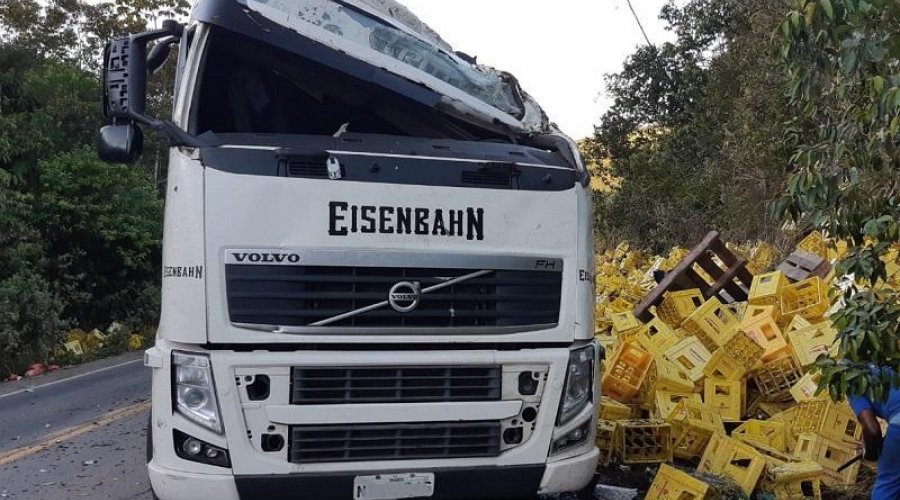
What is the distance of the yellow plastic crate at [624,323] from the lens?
8.11 metres

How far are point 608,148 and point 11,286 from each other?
17545 millimetres

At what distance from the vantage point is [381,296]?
397 cm

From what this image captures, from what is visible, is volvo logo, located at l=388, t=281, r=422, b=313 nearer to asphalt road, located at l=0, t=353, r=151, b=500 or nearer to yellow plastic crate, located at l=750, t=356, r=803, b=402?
asphalt road, located at l=0, t=353, r=151, b=500

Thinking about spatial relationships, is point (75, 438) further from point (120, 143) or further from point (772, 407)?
point (772, 407)

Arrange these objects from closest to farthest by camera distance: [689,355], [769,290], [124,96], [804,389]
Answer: [124,96]
[804,389]
[689,355]
[769,290]

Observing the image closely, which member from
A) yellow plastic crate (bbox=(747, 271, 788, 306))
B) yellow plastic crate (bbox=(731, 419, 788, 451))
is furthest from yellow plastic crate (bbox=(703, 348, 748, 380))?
yellow plastic crate (bbox=(747, 271, 788, 306))

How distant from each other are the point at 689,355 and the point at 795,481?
6.38 ft

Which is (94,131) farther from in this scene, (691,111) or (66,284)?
(691,111)

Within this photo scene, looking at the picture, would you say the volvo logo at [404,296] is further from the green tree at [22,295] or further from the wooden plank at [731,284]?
the green tree at [22,295]

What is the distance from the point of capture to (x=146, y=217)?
20.0 metres

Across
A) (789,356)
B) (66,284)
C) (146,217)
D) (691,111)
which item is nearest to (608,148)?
(691,111)

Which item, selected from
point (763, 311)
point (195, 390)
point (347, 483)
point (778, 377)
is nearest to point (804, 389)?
point (778, 377)

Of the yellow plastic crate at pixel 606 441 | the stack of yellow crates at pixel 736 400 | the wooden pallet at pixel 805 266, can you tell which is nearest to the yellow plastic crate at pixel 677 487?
the stack of yellow crates at pixel 736 400

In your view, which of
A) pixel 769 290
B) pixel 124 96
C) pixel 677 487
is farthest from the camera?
pixel 769 290
